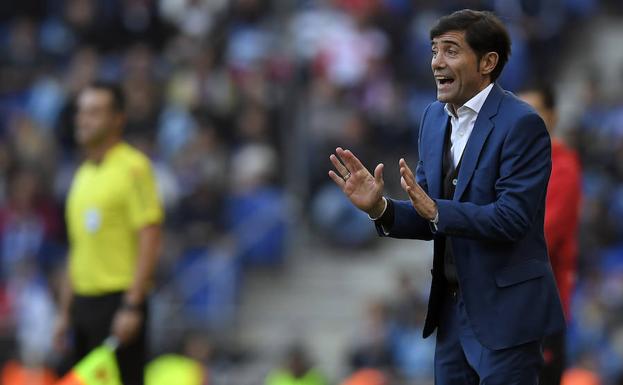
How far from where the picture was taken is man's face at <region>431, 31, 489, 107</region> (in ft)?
16.1

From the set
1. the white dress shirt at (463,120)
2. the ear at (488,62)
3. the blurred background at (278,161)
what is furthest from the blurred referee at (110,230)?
the blurred background at (278,161)

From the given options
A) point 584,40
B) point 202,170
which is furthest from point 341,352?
point 584,40

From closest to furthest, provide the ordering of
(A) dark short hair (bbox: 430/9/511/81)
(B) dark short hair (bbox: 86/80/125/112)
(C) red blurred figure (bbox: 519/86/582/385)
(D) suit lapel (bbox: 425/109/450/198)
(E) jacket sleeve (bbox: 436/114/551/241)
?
(E) jacket sleeve (bbox: 436/114/551/241), (A) dark short hair (bbox: 430/9/511/81), (D) suit lapel (bbox: 425/109/450/198), (C) red blurred figure (bbox: 519/86/582/385), (B) dark short hair (bbox: 86/80/125/112)

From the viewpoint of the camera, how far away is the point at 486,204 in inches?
193

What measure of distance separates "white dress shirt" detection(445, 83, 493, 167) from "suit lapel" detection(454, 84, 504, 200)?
0.03 meters

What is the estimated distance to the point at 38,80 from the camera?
52.7 ft

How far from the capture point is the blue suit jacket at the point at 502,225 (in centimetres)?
479

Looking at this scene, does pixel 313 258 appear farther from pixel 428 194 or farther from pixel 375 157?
pixel 428 194

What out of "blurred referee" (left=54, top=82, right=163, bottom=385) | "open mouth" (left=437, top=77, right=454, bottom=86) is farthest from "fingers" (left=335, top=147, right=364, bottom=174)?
"blurred referee" (left=54, top=82, right=163, bottom=385)

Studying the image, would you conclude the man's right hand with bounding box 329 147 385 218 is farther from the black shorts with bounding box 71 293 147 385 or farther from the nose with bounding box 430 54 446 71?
the black shorts with bounding box 71 293 147 385

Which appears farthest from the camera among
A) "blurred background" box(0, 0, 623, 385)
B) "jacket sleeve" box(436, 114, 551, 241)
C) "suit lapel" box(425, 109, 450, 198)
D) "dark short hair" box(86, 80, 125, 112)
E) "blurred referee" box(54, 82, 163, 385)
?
"blurred background" box(0, 0, 623, 385)

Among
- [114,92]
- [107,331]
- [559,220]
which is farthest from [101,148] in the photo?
[559,220]

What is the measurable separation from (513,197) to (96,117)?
3168 millimetres

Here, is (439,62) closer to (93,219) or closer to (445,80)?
(445,80)
